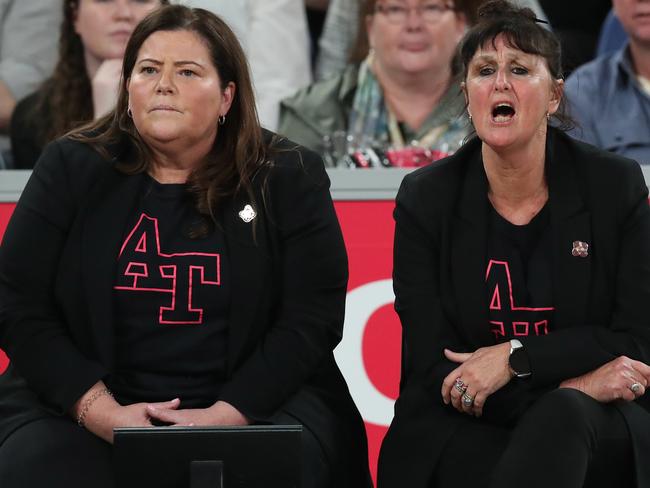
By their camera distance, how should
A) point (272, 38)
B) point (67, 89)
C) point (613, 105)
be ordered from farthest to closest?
point (272, 38) → point (67, 89) → point (613, 105)

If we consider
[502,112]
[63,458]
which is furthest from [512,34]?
[63,458]

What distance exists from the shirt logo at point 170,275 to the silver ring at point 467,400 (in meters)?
0.57

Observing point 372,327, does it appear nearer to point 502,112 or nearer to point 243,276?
point 243,276

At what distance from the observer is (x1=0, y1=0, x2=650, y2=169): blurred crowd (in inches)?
163

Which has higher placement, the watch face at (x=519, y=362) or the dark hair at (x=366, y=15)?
the dark hair at (x=366, y=15)

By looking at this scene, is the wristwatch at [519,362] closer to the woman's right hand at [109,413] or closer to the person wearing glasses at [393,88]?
the woman's right hand at [109,413]

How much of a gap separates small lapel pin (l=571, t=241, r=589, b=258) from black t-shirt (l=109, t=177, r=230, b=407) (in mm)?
731

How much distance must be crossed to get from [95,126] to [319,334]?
2.31ft

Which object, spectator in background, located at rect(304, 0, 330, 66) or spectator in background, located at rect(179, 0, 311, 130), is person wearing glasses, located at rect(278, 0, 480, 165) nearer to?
spectator in background, located at rect(179, 0, 311, 130)

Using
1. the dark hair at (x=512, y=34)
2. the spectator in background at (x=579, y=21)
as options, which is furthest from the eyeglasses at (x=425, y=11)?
the dark hair at (x=512, y=34)

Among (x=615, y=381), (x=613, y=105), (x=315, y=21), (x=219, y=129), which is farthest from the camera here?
(x=315, y=21)

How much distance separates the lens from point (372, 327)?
3.32 metres

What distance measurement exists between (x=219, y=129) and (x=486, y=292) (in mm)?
→ 717

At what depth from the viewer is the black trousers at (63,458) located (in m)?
2.56
